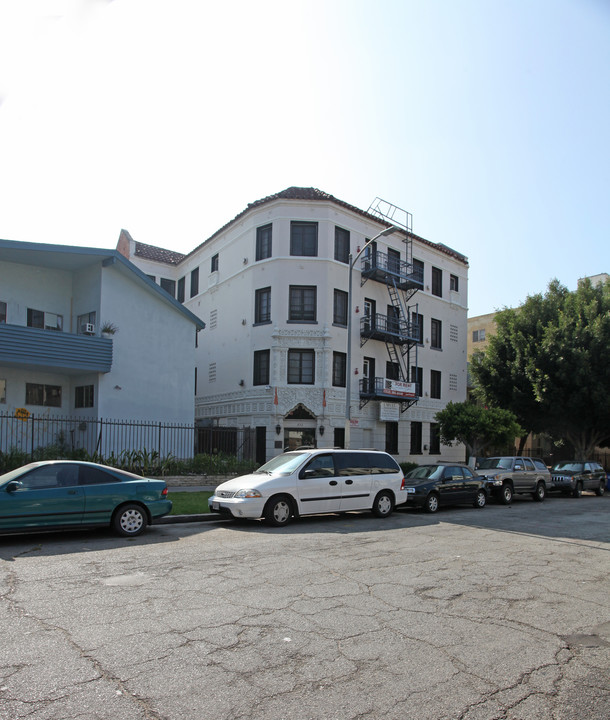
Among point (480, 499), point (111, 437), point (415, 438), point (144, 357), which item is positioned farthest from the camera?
point (415, 438)

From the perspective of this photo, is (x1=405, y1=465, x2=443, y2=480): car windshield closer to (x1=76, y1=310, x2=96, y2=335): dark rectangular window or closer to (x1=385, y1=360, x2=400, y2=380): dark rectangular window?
(x1=76, y1=310, x2=96, y2=335): dark rectangular window

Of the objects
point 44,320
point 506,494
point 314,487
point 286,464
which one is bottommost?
point 506,494

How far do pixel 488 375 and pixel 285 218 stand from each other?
1450 centimetres

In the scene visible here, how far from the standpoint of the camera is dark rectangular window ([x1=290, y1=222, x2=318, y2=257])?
2767 cm

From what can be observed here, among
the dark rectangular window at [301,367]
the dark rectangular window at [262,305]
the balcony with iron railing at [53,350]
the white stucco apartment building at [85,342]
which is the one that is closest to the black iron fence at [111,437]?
the white stucco apartment building at [85,342]

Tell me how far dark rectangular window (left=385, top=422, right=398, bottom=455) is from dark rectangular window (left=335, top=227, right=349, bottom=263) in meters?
8.74

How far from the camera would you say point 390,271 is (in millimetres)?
29750

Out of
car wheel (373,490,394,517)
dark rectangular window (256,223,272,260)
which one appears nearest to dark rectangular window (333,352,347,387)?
dark rectangular window (256,223,272,260)

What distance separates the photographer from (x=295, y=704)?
3.98 m

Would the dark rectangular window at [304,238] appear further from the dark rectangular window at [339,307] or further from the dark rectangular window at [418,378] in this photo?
the dark rectangular window at [418,378]

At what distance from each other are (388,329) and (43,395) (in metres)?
16.4

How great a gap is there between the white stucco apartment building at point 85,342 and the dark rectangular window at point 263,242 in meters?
5.86

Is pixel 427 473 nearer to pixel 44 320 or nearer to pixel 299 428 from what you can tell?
pixel 299 428

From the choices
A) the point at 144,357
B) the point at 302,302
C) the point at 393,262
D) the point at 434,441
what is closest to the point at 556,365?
the point at 434,441
